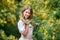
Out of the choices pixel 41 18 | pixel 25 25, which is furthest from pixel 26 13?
pixel 41 18

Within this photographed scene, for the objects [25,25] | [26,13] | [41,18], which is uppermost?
[26,13]

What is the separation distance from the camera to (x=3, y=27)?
29.7 feet

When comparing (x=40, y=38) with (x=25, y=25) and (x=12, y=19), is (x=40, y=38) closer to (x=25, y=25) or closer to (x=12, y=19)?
(x=12, y=19)

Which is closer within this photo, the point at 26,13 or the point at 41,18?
the point at 26,13

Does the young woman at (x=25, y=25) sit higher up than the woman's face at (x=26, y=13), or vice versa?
the woman's face at (x=26, y=13)

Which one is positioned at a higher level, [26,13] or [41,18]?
[26,13]

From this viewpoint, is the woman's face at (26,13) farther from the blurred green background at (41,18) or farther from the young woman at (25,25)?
the blurred green background at (41,18)

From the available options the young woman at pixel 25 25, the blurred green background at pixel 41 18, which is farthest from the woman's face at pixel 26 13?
the blurred green background at pixel 41 18

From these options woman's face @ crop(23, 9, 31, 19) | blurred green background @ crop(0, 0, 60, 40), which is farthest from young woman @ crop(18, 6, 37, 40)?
blurred green background @ crop(0, 0, 60, 40)

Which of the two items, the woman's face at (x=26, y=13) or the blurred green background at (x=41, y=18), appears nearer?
the woman's face at (x=26, y=13)

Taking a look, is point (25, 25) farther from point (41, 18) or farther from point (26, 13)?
point (41, 18)

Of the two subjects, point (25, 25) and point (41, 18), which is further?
point (41, 18)

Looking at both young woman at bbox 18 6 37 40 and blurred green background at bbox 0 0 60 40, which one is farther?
blurred green background at bbox 0 0 60 40

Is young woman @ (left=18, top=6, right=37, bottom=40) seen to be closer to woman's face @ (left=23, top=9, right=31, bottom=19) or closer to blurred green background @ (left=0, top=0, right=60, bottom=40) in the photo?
woman's face @ (left=23, top=9, right=31, bottom=19)
